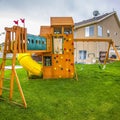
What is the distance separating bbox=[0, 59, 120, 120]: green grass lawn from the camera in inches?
318

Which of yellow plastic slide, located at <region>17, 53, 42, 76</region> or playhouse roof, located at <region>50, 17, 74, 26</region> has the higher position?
playhouse roof, located at <region>50, 17, 74, 26</region>

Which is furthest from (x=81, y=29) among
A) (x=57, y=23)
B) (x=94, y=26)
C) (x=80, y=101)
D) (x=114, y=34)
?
(x=80, y=101)

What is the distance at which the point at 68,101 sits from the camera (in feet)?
31.6

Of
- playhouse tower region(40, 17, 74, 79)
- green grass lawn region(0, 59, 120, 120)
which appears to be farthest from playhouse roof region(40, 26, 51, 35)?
green grass lawn region(0, 59, 120, 120)

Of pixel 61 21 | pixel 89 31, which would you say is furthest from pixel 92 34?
pixel 61 21

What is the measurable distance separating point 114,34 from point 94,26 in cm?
532

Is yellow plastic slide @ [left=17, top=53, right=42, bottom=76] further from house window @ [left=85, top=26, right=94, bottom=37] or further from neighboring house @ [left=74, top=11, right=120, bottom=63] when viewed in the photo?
house window @ [left=85, top=26, right=94, bottom=37]

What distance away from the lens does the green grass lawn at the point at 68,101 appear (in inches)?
318

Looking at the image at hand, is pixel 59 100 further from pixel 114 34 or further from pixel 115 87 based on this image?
pixel 114 34

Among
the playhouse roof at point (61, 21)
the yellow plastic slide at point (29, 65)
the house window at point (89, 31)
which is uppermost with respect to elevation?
the house window at point (89, 31)

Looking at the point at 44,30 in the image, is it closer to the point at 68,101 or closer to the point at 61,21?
the point at 61,21

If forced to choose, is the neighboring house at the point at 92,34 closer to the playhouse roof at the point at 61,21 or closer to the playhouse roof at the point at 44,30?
the playhouse roof at the point at 44,30

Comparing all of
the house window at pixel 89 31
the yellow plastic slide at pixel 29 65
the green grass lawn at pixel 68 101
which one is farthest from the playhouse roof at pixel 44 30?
the house window at pixel 89 31

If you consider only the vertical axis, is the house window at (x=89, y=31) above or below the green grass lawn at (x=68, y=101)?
above
